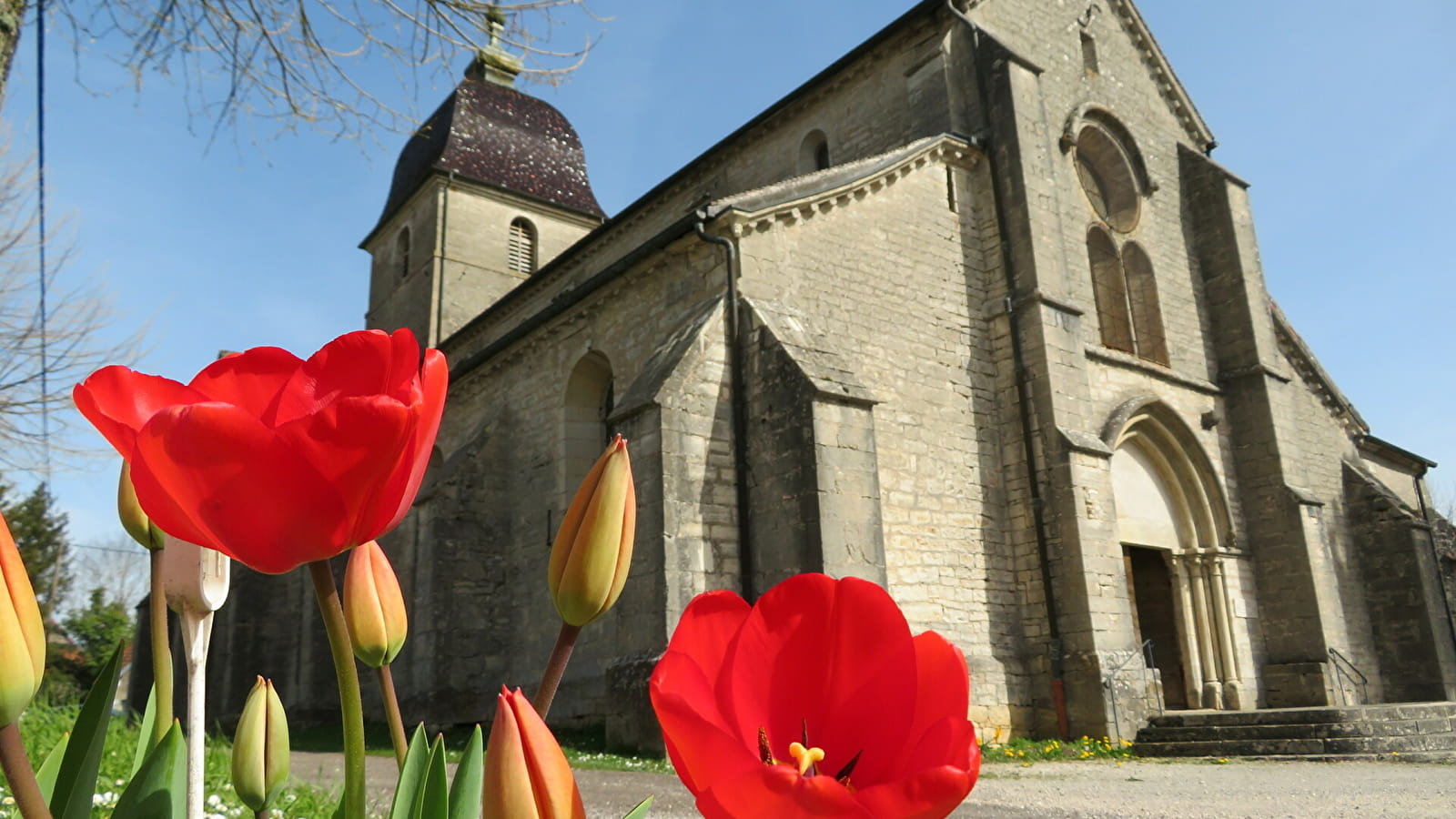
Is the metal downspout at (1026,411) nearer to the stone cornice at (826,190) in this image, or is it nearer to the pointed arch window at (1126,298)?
the stone cornice at (826,190)

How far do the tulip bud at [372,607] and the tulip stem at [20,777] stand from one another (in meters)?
0.27

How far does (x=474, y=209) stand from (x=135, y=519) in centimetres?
2511

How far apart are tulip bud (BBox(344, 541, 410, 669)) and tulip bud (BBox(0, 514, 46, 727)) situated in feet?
0.81

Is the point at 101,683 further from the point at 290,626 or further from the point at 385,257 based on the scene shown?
the point at 385,257

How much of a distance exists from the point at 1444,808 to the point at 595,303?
35.7ft

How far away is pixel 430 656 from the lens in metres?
13.9

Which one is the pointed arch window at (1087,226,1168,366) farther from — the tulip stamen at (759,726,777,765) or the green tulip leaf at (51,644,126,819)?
the green tulip leaf at (51,644,126,819)

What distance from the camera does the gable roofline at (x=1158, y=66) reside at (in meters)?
17.8

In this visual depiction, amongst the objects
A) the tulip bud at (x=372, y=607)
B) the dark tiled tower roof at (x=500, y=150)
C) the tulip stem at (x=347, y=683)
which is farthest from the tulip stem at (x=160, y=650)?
the dark tiled tower roof at (x=500, y=150)

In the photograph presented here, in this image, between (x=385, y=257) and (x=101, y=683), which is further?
(x=385, y=257)

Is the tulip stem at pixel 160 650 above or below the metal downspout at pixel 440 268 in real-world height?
below

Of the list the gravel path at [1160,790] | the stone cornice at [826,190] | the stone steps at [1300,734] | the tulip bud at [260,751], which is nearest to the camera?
the tulip bud at [260,751]

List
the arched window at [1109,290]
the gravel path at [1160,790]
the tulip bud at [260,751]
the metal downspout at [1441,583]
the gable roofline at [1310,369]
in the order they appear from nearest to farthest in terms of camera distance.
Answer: the tulip bud at [260,751] < the gravel path at [1160,790] < the arched window at [1109,290] < the metal downspout at [1441,583] < the gable roofline at [1310,369]

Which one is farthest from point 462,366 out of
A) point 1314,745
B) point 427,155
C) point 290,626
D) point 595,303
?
point 1314,745
